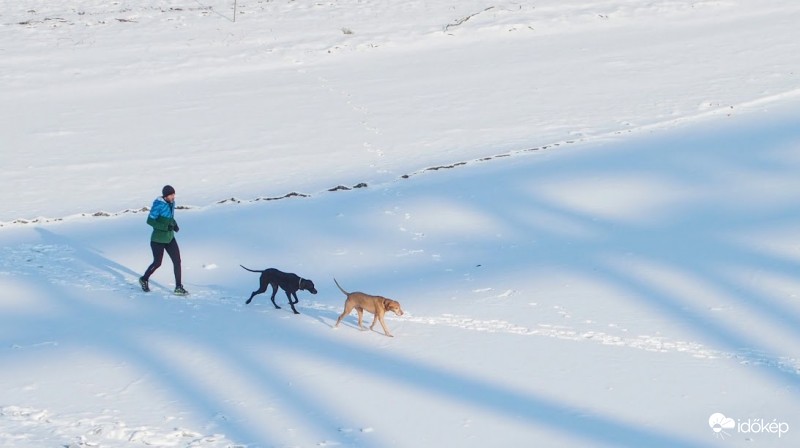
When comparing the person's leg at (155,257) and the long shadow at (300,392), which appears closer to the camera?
the long shadow at (300,392)

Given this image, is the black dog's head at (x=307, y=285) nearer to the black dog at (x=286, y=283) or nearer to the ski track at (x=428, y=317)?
the black dog at (x=286, y=283)

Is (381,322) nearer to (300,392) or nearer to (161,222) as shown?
(300,392)

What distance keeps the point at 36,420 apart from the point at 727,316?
6.61m

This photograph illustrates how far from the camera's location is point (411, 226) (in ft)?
48.4

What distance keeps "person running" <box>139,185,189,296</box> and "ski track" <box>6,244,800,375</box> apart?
0.33 meters

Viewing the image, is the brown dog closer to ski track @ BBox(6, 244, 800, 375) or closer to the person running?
ski track @ BBox(6, 244, 800, 375)

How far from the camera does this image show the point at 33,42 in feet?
85.7

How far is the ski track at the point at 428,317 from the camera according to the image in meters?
10.6

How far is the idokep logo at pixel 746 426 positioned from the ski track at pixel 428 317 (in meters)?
1.19

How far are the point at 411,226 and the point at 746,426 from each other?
6501 millimetres

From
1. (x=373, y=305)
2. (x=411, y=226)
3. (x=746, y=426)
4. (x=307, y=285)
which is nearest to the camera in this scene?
(x=746, y=426)

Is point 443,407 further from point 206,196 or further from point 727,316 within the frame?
point 206,196

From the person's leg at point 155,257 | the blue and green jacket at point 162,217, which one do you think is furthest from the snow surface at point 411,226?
the blue and green jacket at point 162,217

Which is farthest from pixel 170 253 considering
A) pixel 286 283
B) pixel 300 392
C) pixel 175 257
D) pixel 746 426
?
pixel 746 426
